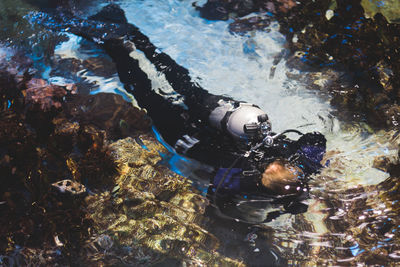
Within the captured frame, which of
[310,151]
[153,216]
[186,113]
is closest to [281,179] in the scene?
Result: [310,151]

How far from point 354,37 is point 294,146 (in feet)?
9.44

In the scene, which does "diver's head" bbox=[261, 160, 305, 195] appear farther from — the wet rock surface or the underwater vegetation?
the underwater vegetation

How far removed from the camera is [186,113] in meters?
4.12

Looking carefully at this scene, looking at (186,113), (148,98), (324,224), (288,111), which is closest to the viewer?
(324,224)

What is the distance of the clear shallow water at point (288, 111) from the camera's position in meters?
3.42

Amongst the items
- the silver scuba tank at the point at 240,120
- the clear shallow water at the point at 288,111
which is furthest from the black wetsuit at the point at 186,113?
the clear shallow water at the point at 288,111

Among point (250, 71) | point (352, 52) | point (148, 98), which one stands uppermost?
point (352, 52)

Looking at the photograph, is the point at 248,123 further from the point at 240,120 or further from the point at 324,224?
the point at 324,224

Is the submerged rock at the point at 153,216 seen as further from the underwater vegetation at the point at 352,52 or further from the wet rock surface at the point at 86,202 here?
the underwater vegetation at the point at 352,52

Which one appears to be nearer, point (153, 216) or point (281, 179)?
point (281, 179)

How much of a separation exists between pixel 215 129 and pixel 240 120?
1.59 feet

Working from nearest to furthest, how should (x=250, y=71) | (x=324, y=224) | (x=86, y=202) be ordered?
(x=86, y=202) → (x=324, y=224) → (x=250, y=71)

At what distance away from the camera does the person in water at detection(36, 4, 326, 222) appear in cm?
319

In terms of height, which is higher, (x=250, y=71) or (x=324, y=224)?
(x=250, y=71)
